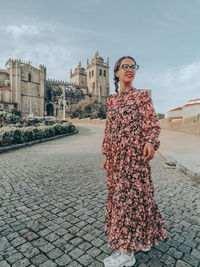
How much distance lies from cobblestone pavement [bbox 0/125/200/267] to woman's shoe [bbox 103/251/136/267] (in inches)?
4.2

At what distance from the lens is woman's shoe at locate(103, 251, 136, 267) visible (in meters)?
1.77

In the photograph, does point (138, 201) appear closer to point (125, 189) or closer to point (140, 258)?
point (125, 189)

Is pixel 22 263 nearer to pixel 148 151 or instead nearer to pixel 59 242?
pixel 59 242

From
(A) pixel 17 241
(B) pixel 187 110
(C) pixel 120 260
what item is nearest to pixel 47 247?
(A) pixel 17 241

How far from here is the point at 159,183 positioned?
14.2ft

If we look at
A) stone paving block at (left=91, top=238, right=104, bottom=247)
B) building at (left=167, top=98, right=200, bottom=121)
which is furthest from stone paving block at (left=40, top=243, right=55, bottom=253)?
building at (left=167, top=98, right=200, bottom=121)

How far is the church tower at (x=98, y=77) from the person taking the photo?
233 feet

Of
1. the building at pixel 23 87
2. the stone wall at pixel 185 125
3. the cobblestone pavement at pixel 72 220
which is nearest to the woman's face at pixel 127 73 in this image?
the cobblestone pavement at pixel 72 220

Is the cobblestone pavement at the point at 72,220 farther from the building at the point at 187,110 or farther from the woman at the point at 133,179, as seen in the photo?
the building at the point at 187,110

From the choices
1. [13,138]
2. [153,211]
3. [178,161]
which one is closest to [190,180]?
[178,161]

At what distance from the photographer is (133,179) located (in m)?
1.82

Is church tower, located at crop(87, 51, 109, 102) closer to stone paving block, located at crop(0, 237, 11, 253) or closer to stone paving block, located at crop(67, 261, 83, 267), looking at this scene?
stone paving block, located at crop(0, 237, 11, 253)

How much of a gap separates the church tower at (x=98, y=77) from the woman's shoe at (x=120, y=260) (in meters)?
69.7

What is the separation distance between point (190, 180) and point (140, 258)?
3169 millimetres
